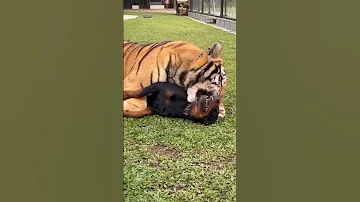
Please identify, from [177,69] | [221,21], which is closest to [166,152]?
[177,69]

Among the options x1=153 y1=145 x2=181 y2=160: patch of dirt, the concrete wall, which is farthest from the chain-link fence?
x1=153 y1=145 x2=181 y2=160: patch of dirt

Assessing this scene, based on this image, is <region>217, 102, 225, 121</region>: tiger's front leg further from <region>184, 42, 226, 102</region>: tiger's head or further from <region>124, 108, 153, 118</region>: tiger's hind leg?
<region>124, 108, 153, 118</region>: tiger's hind leg

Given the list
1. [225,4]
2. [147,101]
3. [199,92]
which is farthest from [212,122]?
[225,4]

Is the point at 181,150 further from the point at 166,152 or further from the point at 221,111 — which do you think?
the point at 221,111

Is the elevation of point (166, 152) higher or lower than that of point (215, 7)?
lower

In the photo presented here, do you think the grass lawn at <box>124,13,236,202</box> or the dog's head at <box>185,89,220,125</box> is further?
the dog's head at <box>185,89,220,125</box>

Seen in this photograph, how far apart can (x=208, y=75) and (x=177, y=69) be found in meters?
0.15

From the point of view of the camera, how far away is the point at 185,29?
95.9 inches

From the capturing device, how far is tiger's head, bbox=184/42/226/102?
240 centimetres

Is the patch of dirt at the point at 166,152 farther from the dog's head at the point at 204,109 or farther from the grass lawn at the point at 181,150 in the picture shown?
the dog's head at the point at 204,109

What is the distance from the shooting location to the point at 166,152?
232cm

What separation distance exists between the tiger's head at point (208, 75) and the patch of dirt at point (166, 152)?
259 mm

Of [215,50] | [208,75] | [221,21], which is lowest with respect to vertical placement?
[208,75]

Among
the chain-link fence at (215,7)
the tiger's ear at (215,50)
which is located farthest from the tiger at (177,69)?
the chain-link fence at (215,7)
